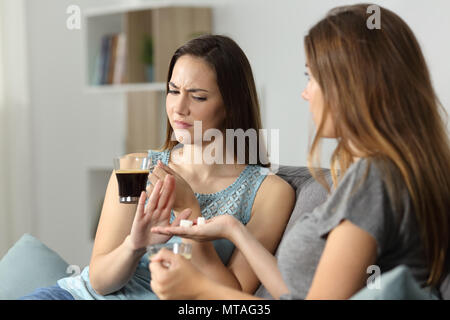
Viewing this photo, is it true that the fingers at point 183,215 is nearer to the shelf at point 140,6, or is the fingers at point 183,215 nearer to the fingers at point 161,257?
the fingers at point 161,257

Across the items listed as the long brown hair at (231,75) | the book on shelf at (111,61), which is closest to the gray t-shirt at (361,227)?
the long brown hair at (231,75)

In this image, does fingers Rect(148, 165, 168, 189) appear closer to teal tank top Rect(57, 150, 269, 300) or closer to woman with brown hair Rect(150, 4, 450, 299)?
teal tank top Rect(57, 150, 269, 300)

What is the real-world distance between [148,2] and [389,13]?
3088mm

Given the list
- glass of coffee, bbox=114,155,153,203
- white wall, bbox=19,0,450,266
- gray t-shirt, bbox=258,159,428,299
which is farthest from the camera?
white wall, bbox=19,0,450,266

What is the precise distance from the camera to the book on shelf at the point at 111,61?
4.11 metres

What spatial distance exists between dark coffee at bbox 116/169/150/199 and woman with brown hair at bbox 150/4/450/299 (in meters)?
0.37

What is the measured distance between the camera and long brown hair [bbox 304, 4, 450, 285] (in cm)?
131

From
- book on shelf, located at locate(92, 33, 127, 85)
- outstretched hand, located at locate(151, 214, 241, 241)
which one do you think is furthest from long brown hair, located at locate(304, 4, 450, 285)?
book on shelf, located at locate(92, 33, 127, 85)

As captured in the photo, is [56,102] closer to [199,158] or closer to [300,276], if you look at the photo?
[199,158]

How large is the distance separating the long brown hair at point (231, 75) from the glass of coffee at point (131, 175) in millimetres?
416

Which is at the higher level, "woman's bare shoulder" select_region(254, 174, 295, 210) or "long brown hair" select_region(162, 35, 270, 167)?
"long brown hair" select_region(162, 35, 270, 167)

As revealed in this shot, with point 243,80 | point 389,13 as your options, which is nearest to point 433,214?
point 389,13
